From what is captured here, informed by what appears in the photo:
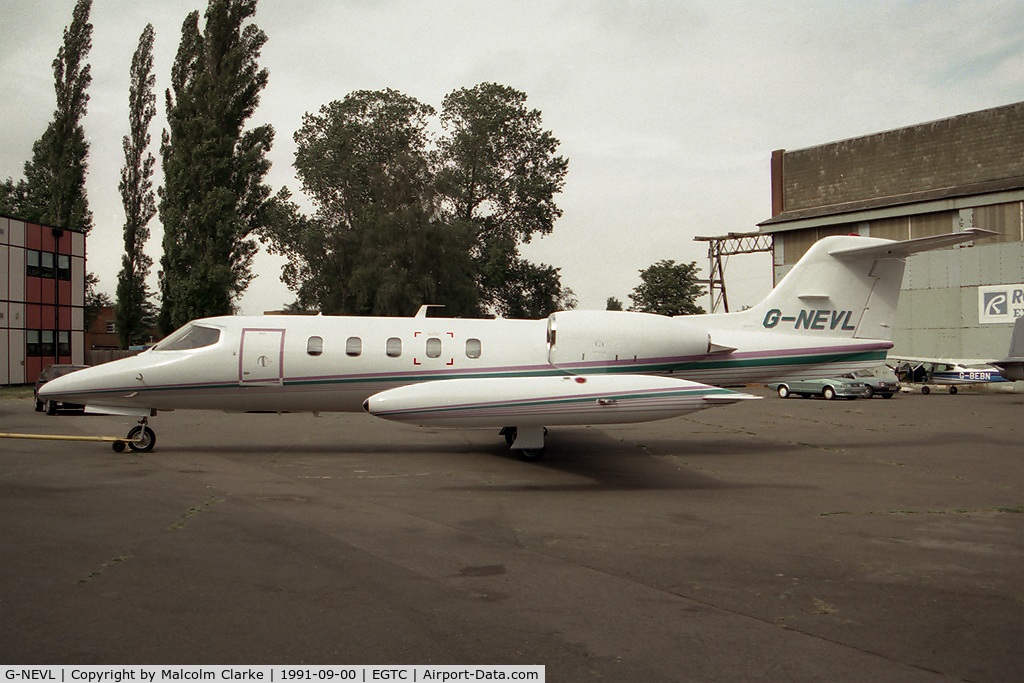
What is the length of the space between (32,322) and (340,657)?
4085cm

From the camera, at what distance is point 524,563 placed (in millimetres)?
6645

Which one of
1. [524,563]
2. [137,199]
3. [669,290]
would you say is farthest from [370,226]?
[524,563]

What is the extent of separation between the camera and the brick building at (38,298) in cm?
3612

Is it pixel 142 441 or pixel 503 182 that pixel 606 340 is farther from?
pixel 503 182

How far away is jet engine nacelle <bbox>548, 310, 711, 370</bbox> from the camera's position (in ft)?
44.2

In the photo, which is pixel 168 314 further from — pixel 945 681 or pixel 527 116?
pixel 945 681

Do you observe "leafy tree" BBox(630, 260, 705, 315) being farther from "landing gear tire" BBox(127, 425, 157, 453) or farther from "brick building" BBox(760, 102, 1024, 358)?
"landing gear tire" BBox(127, 425, 157, 453)

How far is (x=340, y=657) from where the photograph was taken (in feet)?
14.6

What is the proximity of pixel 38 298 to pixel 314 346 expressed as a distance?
107ft

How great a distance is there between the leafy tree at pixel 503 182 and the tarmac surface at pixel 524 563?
39.0m

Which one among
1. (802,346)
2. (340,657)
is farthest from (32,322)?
(340,657)

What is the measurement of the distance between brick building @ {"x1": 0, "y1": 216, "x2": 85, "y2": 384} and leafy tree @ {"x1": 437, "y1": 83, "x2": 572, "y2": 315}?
23.1m

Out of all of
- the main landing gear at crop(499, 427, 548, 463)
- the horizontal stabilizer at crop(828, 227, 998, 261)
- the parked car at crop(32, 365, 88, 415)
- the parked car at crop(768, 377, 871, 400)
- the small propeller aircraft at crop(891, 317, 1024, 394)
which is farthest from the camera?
the parked car at crop(768, 377, 871, 400)

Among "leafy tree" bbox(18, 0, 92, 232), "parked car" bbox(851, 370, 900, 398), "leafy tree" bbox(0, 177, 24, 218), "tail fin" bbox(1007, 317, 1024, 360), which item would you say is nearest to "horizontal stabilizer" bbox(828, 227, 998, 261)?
A: "tail fin" bbox(1007, 317, 1024, 360)
